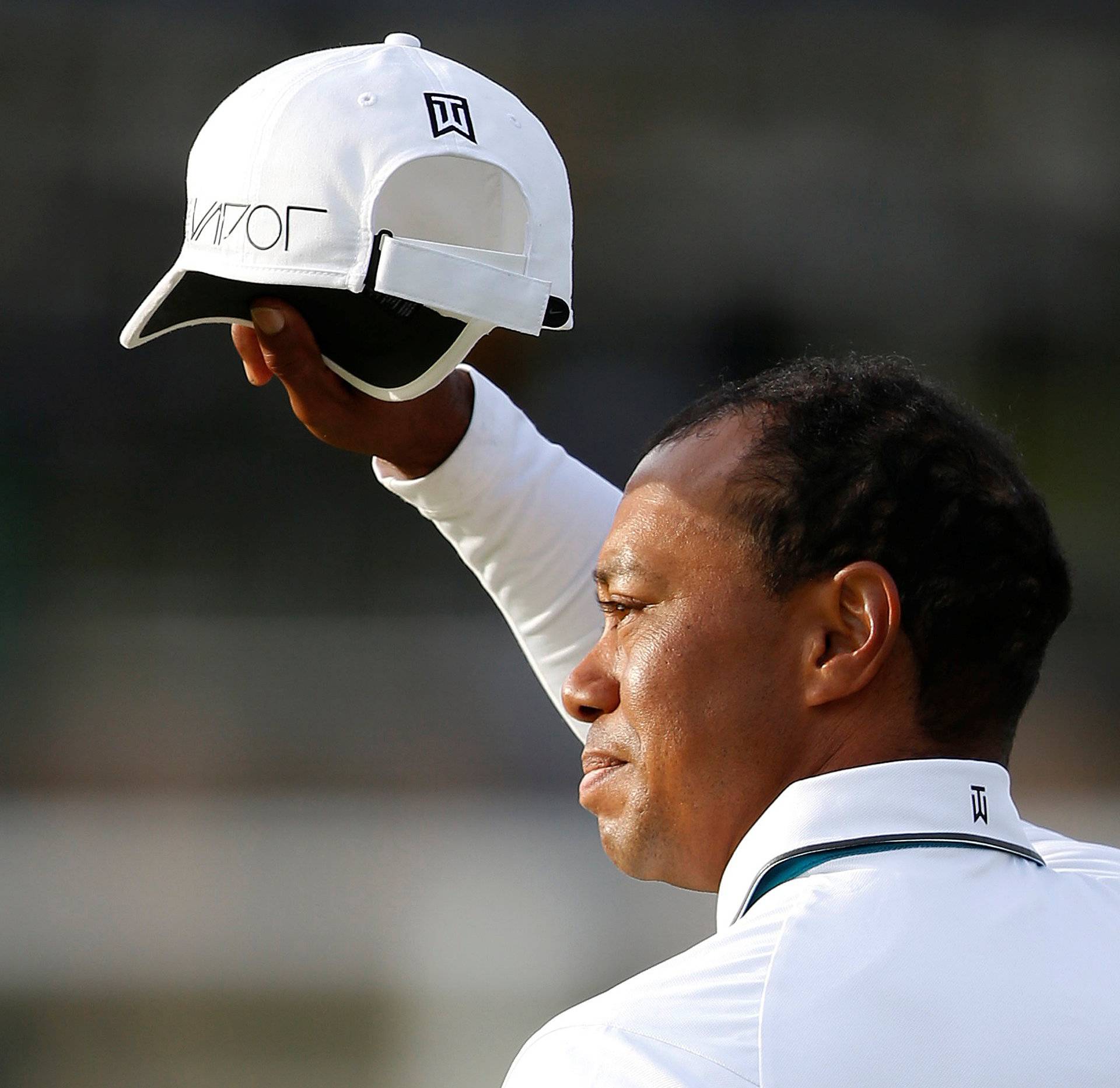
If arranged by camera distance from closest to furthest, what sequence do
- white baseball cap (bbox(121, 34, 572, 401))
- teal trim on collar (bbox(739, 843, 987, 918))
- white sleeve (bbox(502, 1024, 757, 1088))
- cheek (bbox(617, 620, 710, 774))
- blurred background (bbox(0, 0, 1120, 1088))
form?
white sleeve (bbox(502, 1024, 757, 1088))
teal trim on collar (bbox(739, 843, 987, 918))
cheek (bbox(617, 620, 710, 774))
white baseball cap (bbox(121, 34, 572, 401))
blurred background (bbox(0, 0, 1120, 1088))

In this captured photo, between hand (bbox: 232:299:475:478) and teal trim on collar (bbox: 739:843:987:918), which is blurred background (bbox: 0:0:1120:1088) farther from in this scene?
teal trim on collar (bbox: 739:843:987:918)

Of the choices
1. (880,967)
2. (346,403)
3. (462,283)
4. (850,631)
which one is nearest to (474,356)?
(346,403)

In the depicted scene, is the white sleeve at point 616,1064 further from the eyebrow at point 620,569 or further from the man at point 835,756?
the eyebrow at point 620,569

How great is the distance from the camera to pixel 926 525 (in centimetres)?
102

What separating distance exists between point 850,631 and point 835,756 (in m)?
0.09

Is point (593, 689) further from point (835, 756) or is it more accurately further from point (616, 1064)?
point (616, 1064)

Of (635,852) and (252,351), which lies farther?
(252,351)

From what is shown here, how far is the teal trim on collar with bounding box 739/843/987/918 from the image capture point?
3.09ft

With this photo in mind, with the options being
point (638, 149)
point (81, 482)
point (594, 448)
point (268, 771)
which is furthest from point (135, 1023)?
point (638, 149)

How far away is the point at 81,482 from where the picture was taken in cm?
591

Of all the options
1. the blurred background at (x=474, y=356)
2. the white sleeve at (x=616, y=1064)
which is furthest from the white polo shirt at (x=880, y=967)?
the blurred background at (x=474, y=356)

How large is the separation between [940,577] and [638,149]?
533cm

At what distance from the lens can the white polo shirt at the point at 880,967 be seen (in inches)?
32.9

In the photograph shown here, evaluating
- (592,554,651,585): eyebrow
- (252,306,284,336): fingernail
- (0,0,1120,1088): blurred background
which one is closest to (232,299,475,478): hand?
(252,306,284,336): fingernail
